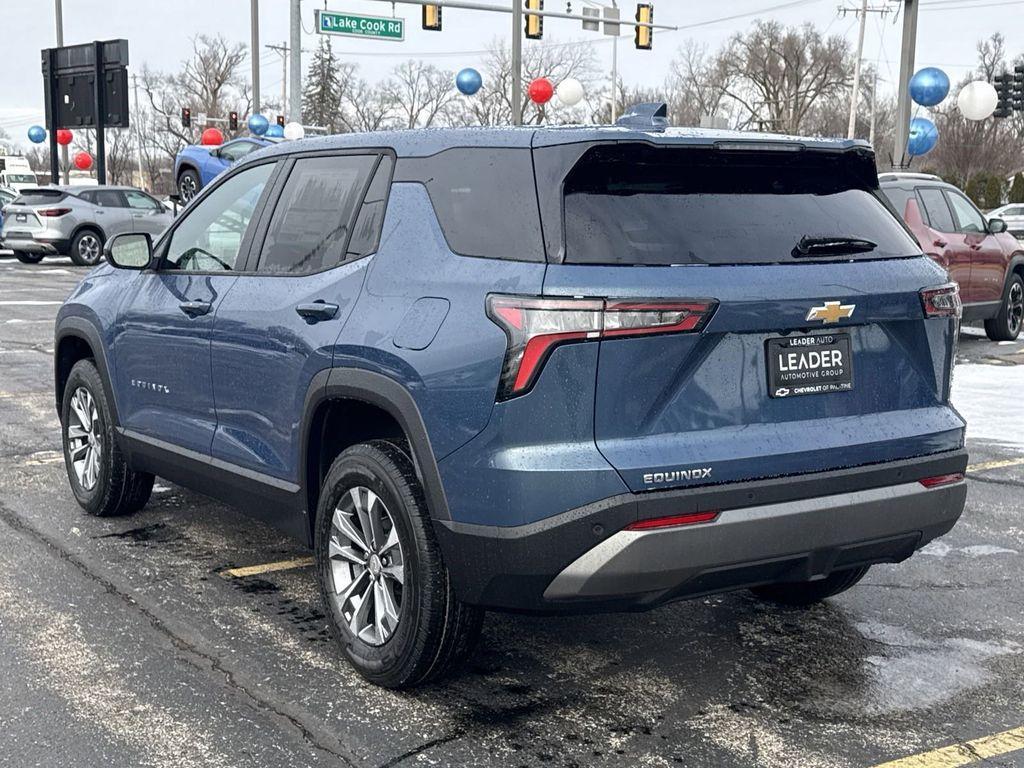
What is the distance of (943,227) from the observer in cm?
1285

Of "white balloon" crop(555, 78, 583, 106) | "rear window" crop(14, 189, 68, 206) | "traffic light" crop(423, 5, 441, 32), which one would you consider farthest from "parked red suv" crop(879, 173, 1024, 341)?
"traffic light" crop(423, 5, 441, 32)

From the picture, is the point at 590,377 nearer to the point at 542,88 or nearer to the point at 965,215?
the point at 965,215

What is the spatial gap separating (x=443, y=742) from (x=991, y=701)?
1.77m

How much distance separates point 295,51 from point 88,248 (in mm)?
7697

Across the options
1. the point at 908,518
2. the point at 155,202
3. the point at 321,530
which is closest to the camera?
the point at 908,518

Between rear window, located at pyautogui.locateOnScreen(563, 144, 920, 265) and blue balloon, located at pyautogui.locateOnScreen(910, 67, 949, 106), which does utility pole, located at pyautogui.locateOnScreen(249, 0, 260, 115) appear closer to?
blue balloon, located at pyautogui.locateOnScreen(910, 67, 949, 106)

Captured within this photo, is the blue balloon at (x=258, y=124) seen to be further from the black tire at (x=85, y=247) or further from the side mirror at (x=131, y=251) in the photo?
the side mirror at (x=131, y=251)

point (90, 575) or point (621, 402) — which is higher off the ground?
point (621, 402)

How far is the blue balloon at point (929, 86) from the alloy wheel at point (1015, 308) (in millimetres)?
6575

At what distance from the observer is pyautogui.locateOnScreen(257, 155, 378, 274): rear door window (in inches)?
172

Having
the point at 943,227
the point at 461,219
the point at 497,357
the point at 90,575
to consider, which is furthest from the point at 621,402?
the point at 943,227

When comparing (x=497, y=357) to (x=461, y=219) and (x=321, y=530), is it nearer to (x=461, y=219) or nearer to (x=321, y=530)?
(x=461, y=219)

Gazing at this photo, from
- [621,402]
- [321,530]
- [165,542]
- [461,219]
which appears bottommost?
[165,542]

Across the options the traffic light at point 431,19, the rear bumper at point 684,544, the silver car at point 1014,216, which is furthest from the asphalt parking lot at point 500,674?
the silver car at point 1014,216
